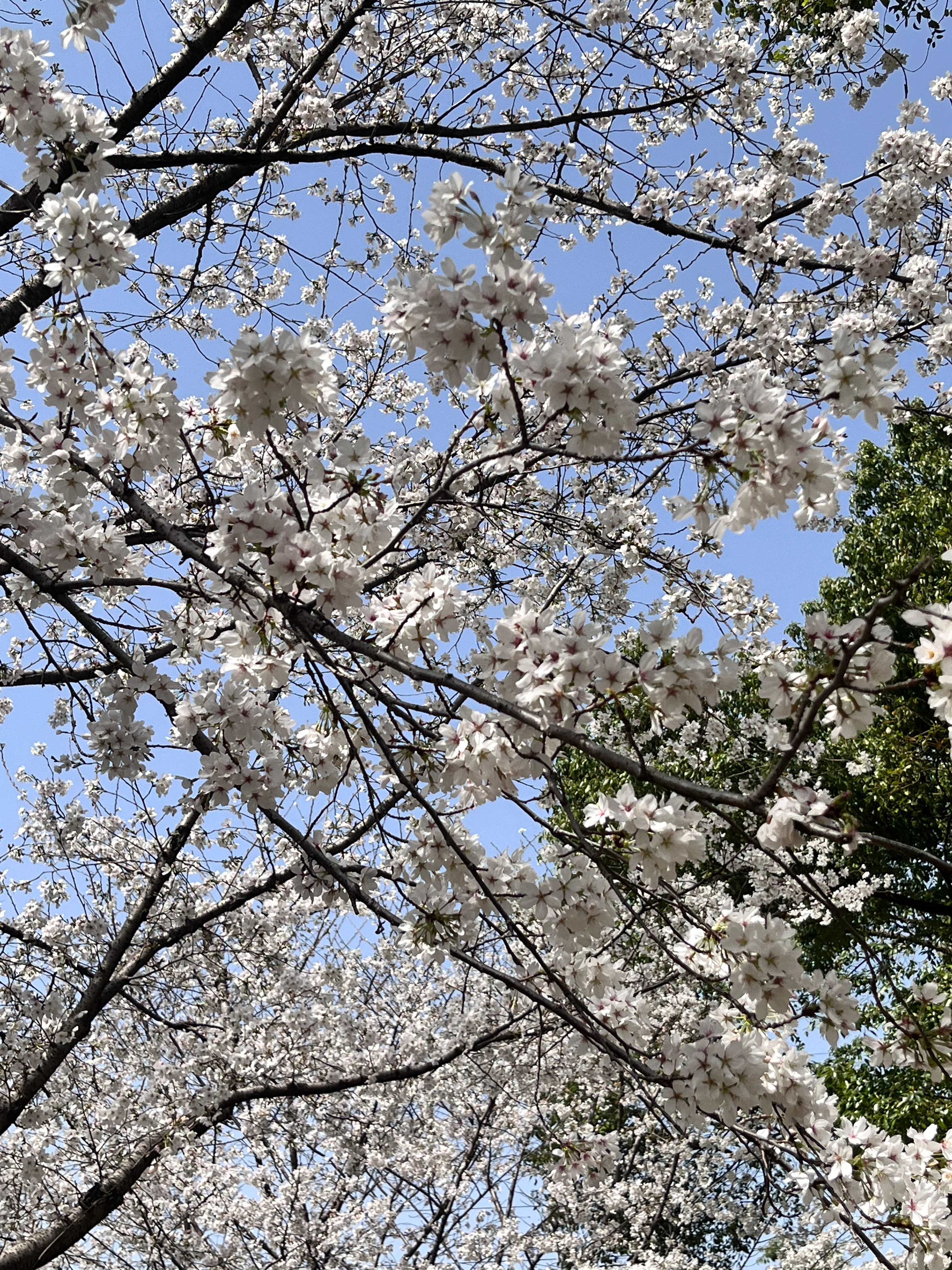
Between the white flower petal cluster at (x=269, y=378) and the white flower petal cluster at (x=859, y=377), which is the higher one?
the white flower petal cluster at (x=859, y=377)

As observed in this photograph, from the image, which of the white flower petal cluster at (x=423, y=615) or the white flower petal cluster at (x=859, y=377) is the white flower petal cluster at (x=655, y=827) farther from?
the white flower petal cluster at (x=859, y=377)

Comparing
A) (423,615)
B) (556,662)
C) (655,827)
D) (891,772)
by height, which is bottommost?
(655,827)

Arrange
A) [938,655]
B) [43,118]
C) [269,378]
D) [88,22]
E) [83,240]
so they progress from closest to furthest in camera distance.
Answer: [938,655], [269,378], [83,240], [43,118], [88,22]

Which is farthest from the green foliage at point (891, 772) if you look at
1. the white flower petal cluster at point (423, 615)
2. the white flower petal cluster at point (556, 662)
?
the white flower petal cluster at point (556, 662)

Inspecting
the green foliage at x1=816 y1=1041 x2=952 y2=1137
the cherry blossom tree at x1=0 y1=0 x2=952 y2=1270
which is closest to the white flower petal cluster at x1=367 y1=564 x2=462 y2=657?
the cherry blossom tree at x1=0 y1=0 x2=952 y2=1270

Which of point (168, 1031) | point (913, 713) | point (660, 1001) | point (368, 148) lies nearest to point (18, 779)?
point (168, 1031)

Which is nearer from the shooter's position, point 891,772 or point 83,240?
point 83,240

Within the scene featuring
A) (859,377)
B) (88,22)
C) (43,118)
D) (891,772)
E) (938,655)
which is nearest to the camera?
(938,655)

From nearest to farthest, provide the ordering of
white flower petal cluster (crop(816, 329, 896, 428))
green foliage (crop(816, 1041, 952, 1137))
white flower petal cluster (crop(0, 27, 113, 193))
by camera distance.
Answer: white flower petal cluster (crop(816, 329, 896, 428)) < white flower petal cluster (crop(0, 27, 113, 193)) < green foliage (crop(816, 1041, 952, 1137))

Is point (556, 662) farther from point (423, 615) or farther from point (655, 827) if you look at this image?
point (423, 615)

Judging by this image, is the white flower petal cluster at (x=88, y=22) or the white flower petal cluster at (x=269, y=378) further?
the white flower petal cluster at (x=88, y=22)

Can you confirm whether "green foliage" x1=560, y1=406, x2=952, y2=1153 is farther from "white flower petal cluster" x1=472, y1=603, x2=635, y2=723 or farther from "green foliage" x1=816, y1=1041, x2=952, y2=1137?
"white flower petal cluster" x1=472, y1=603, x2=635, y2=723

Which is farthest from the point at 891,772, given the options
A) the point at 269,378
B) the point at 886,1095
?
the point at 269,378

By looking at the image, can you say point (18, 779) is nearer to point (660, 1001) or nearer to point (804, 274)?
point (660, 1001)
